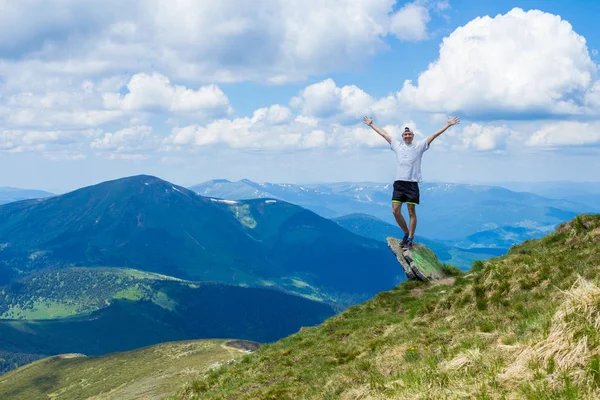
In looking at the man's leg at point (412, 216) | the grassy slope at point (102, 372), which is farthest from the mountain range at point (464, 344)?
the grassy slope at point (102, 372)

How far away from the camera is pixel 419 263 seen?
96.1 feet

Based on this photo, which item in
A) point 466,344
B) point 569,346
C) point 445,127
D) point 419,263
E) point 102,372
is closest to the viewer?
point 569,346

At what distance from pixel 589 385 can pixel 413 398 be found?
9.78 ft

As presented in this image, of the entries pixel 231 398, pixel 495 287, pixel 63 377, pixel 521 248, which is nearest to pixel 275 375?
pixel 231 398

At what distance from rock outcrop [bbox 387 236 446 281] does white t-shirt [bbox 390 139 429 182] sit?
24.6ft

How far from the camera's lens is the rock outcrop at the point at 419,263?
95.4ft

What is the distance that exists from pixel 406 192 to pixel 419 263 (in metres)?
7.42

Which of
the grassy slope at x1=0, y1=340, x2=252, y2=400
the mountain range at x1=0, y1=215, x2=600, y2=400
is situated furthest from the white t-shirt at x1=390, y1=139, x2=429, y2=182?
the grassy slope at x1=0, y1=340, x2=252, y2=400

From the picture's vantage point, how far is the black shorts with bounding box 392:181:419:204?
78.8ft

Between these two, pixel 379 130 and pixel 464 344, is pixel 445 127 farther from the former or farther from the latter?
pixel 464 344

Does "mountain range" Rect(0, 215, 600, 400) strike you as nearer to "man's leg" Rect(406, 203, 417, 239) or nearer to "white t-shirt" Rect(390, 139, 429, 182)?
"man's leg" Rect(406, 203, 417, 239)

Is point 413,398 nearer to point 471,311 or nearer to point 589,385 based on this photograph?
point 589,385

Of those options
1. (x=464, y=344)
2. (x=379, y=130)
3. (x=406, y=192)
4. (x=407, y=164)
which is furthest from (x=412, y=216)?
(x=464, y=344)

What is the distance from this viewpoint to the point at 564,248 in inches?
802
